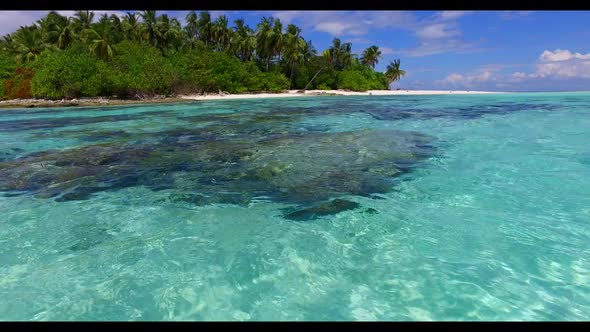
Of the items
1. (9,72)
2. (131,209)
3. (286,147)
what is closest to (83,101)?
(9,72)

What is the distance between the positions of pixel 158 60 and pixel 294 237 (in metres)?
45.7

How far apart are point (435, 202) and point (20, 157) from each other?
1209 centimetres

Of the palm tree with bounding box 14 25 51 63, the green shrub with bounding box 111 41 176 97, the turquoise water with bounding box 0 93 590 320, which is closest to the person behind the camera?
the turquoise water with bounding box 0 93 590 320

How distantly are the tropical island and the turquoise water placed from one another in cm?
3394

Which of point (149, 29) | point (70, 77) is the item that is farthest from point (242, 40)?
point (70, 77)

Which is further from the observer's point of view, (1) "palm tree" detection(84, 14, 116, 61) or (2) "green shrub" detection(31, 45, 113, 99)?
(1) "palm tree" detection(84, 14, 116, 61)

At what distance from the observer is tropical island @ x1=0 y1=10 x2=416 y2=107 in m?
40.0

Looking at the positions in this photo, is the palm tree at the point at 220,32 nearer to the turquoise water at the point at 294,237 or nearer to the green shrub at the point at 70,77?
the green shrub at the point at 70,77

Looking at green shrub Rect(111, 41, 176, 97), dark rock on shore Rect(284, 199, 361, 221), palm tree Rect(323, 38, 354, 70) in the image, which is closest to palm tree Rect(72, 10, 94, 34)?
green shrub Rect(111, 41, 176, 97)

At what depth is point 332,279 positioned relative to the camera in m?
4.25

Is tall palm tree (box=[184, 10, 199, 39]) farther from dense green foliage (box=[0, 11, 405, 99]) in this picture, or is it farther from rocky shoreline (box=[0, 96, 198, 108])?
rocky shoreline (box=[0, 96, 198, 108])

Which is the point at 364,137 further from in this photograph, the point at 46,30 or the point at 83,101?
the point at 46,30

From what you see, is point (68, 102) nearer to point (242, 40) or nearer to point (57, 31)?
point (57, 31)
